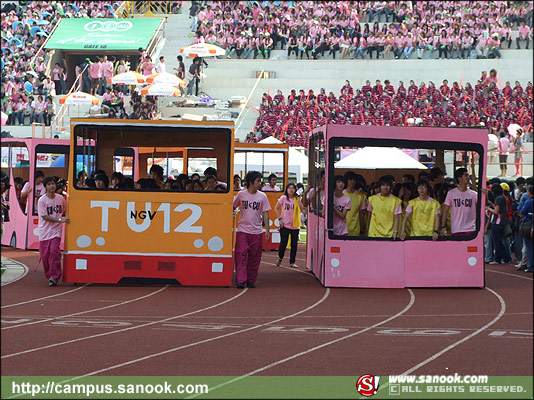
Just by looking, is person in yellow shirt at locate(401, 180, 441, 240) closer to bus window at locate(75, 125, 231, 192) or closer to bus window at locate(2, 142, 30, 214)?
bus window at locate(75, 125, 231, 192)

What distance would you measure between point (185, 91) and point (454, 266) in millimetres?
31719

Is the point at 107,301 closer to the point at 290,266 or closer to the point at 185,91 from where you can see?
the point at 290,266

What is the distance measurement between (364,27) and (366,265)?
111ft

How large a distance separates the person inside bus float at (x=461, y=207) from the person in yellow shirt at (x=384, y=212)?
0.69m

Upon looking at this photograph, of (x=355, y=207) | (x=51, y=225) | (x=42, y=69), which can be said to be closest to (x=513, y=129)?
(x=355, y=207)

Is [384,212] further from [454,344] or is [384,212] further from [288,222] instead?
[454,344]

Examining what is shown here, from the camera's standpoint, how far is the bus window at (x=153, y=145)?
16.2 metres

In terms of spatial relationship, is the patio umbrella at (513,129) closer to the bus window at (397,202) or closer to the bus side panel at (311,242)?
the bus side panel at (311,242)

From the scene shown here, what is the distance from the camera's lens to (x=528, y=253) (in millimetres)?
17625

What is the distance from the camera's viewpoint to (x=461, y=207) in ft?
52.3

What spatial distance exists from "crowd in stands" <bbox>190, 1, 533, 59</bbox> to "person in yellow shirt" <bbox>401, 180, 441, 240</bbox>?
30786mm

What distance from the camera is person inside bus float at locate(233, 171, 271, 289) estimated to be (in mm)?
15953

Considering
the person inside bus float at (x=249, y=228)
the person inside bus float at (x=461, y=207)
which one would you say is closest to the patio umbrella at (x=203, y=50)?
the person inside bus float at (x=249, y=228)

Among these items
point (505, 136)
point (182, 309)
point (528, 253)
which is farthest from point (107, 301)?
point (505, 136)
